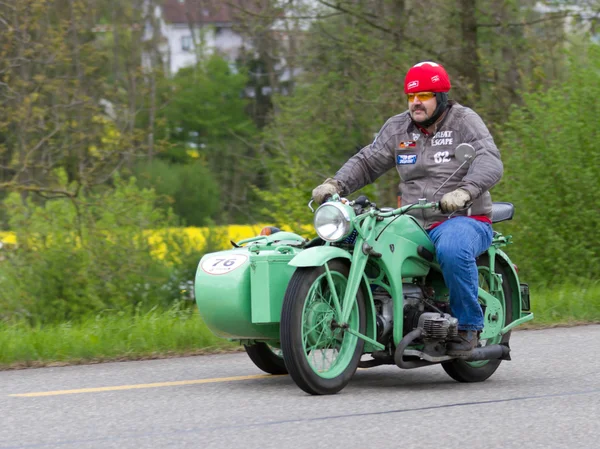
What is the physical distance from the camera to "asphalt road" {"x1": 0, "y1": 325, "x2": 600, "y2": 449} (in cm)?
484

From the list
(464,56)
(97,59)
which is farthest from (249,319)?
(464,56)

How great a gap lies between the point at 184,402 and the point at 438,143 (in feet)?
7.17

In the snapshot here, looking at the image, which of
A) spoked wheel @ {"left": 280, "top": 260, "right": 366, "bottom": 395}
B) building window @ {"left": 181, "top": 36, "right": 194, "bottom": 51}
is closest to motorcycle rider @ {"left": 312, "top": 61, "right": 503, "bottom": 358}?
spoked wheel @ {"left": 280, "top": 260, "right": 366, "bottom": 395}

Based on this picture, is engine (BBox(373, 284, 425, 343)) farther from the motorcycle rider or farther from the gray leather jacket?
the gray leather jacket

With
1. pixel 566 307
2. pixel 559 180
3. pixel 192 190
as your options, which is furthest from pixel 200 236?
pixel 192 190

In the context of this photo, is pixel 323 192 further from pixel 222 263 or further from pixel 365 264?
pixel 222 263

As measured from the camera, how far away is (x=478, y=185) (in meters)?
6.31

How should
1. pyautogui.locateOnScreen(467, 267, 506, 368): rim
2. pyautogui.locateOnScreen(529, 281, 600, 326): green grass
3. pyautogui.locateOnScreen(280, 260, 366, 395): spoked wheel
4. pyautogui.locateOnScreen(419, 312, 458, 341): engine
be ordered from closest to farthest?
pyautogui.locateOnScreen(280, 260, 366, 395): spoked wheel < pyautogui.locateOnScreen(419, 312, 458, 341): engine < pyautogui.locateOnScreen(467, 267, 506, 368): rim < pyautogui.locateOnScreen(529, 281, 600, 326): green grass

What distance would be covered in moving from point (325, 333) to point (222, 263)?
28.8 inches

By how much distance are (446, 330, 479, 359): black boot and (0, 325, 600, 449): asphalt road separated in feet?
0.71

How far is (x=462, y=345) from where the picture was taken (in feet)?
21.1

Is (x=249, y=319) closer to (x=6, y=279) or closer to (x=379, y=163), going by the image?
(x=379, y=163)

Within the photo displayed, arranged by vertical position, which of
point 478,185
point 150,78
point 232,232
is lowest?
point 232,232

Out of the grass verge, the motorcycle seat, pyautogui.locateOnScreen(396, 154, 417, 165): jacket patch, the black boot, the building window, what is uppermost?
the building window
